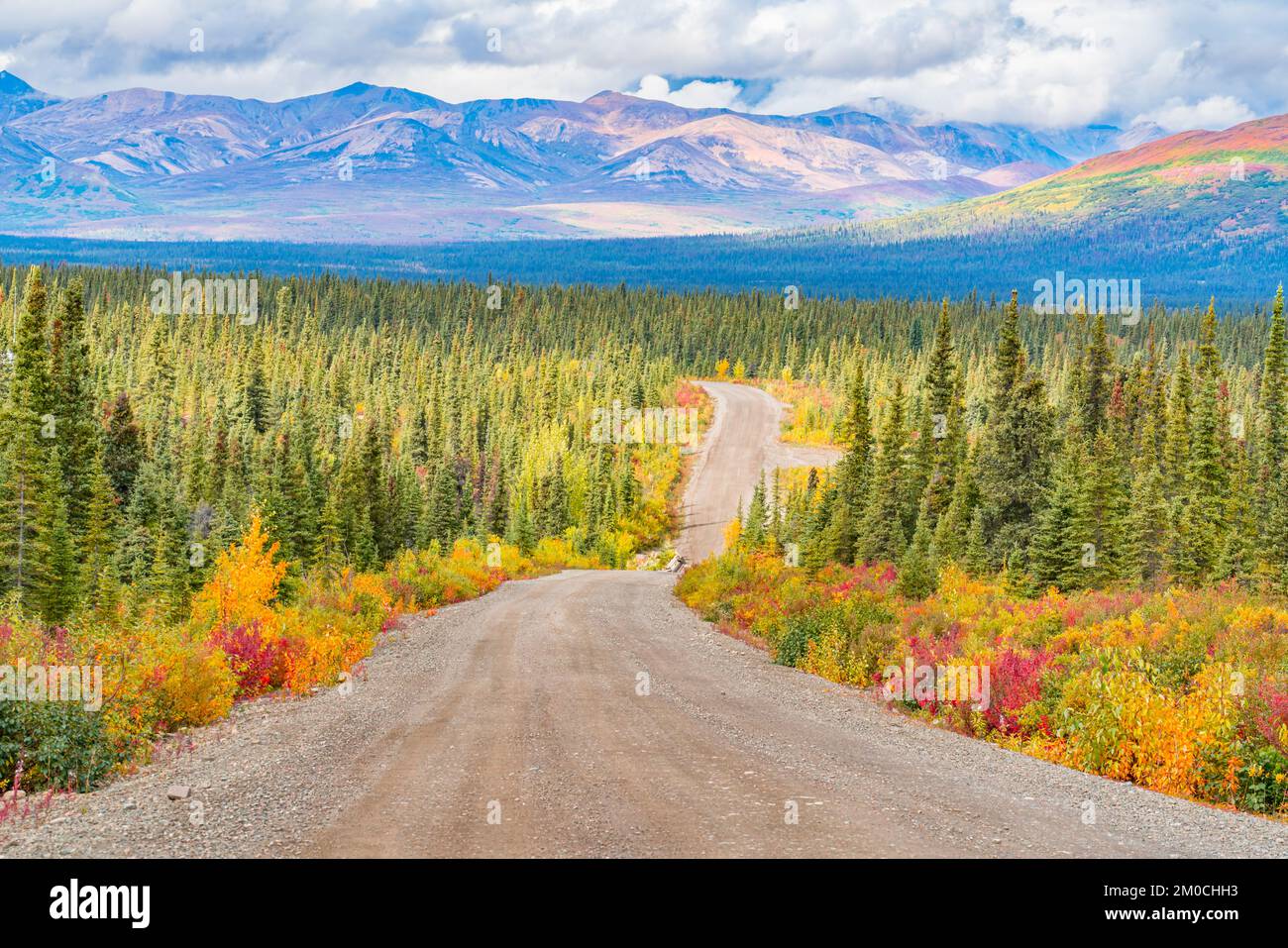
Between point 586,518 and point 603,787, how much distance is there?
71497 millimetres

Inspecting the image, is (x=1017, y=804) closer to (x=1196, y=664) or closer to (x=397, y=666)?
(x=1196, y=664)

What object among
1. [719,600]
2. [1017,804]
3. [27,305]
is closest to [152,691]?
[1017,804]

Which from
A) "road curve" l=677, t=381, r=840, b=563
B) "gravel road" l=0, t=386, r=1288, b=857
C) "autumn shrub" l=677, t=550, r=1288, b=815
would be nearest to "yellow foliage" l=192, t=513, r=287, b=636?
"gravel road" l=0, t=386, r=1288, b=857

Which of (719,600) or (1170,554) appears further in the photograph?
(1170,554)

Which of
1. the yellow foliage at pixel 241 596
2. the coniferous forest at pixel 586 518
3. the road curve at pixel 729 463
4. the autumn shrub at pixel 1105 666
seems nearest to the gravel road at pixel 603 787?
the autumn shrub at pixel 1105 666

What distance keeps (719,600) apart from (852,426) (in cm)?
2739

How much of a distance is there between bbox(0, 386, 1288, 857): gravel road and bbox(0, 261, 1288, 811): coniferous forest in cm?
132

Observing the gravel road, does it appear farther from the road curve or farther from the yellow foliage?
the road curve

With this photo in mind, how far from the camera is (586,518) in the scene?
83.4 m

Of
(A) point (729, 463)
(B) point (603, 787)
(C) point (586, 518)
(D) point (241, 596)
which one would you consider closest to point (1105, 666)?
(B) point (603, 787)

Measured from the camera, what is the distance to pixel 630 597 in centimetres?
3503

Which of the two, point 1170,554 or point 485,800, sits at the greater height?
point 485,800

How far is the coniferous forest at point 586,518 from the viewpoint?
15.9 meters

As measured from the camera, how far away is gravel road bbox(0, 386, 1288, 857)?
10070mm
